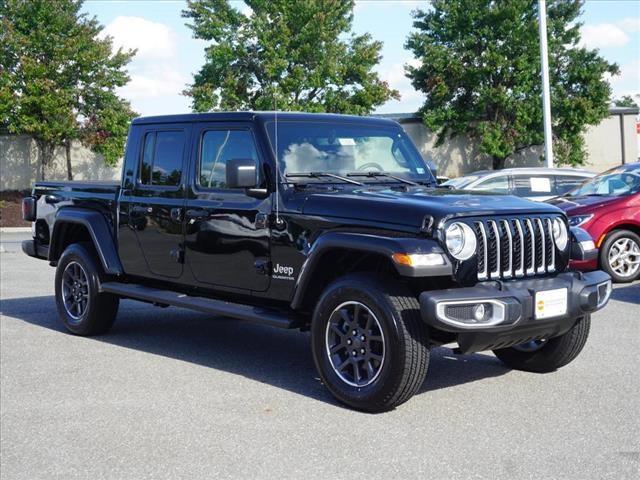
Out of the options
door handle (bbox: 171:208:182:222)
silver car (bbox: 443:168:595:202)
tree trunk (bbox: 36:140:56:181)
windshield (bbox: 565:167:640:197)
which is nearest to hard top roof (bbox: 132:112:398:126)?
door handle (bbox: 171:208:182:222)

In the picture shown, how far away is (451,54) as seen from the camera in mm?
36219

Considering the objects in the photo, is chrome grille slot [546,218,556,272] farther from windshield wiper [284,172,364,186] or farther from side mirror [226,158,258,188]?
side mirror [226,158,258,188]

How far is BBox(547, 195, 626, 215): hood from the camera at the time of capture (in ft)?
37.2

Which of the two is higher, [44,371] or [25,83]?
[25,83]

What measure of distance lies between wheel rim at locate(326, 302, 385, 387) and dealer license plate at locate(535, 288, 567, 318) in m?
0.98

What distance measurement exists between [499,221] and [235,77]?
3121 centimetres

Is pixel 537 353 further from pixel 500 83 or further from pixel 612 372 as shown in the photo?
pixel 500 83

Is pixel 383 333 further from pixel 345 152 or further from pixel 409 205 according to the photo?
pixel 345 152

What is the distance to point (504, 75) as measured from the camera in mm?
36281

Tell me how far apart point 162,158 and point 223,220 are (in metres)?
1.20

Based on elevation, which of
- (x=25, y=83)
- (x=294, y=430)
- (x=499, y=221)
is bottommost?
(x=294, y=430)

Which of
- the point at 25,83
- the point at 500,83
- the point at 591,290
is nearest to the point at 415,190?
the point at 591,290

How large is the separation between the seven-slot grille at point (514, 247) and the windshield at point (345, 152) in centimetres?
132

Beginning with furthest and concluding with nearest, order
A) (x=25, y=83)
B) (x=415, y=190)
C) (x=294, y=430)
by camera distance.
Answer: (x=25, y=83)
(x=415, y=190)
(x=294, y=430)
